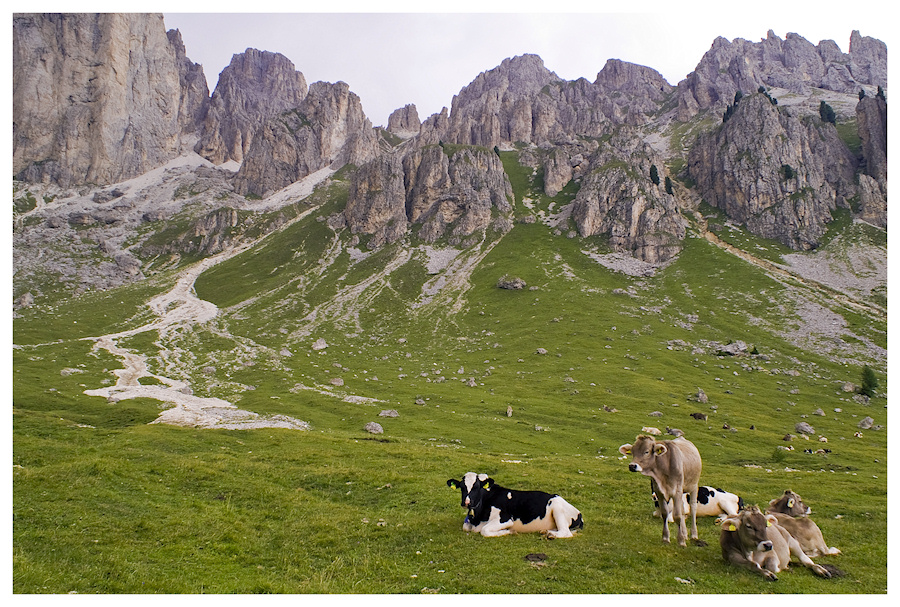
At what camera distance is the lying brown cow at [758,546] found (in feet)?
43.0

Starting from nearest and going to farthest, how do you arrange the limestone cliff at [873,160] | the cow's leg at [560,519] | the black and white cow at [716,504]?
the cow's leg at [560,519]
the black and white cow at [716,504]
the limestone cliff at [873,160]

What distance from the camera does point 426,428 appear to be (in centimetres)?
5228

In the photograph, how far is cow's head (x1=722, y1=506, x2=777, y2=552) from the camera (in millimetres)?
13039

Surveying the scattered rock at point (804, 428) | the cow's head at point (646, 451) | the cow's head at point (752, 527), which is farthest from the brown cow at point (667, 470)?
the scattered rock at point (804, 428)

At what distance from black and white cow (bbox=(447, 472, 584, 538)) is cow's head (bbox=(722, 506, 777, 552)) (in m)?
4.95

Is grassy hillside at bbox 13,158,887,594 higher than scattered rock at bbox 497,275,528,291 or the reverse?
Result: the reverse

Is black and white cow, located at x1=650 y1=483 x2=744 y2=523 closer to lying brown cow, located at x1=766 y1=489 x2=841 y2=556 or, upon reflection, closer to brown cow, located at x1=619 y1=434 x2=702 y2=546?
lying brown cow, located at x1=766 y1=489 x2=841 y2=556

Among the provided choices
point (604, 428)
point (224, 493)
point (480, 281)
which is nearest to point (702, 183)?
point (480, 281)

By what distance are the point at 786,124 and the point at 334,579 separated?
237686 millimetres

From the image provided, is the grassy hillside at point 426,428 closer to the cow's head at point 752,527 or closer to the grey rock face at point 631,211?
the cow's head at point 752,527

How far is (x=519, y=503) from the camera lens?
16.6m

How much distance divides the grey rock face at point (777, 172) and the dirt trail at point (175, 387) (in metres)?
177

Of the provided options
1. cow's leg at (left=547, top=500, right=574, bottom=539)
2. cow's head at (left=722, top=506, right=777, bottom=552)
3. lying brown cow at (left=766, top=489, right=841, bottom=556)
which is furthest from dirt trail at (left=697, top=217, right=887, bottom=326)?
cow's leg at (left=547, top=500, right=574, bottom=539)

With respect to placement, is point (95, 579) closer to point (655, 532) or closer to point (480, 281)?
point (655, 532)
